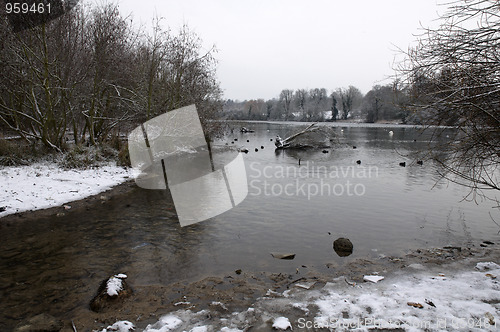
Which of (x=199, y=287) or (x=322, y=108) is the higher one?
(x=322, y=108)

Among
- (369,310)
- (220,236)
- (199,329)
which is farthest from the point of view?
(220,236)

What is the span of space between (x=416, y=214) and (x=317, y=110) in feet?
396

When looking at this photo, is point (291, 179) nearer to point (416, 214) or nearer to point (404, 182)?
point (404, 182)

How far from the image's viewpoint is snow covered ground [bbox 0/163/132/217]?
37.3 feet

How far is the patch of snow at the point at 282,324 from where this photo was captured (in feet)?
16.7

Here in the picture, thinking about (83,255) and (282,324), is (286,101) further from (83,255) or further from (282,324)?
(282,324)

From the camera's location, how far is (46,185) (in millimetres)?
12977

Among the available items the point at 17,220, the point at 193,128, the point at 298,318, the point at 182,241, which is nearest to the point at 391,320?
the point at 298,318

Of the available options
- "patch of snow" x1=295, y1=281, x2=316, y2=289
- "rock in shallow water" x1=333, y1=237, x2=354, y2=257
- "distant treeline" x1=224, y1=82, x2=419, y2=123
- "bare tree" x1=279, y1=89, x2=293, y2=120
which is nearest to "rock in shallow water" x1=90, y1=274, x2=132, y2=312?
"patch of snow" x1=295, y1=281, x2=316, y2=289

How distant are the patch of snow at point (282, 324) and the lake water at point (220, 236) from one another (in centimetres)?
228

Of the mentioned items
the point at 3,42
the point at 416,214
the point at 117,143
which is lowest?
the point at 416,214

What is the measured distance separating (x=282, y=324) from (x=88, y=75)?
60.0 ft

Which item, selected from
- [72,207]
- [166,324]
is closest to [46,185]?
[72,207]

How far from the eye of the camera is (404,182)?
1836 centimetres
